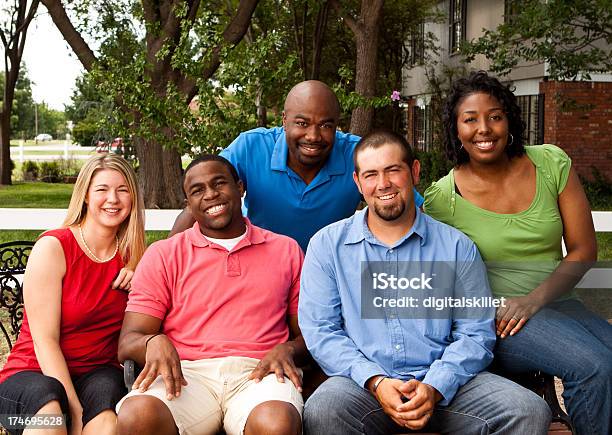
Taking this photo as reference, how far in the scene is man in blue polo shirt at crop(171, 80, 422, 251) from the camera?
4371 mm

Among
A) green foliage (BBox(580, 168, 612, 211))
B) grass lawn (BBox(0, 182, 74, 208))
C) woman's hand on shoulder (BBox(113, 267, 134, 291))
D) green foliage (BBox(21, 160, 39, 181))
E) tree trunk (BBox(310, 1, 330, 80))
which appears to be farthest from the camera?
green foliage (BBox(21, 160, 39, 181))

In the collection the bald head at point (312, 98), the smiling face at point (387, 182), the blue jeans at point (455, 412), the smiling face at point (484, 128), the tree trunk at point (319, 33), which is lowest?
the blue jeans at point (455, 412)

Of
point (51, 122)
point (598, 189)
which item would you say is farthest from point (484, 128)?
point (51, 122)

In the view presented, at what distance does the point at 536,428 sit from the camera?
320 cm

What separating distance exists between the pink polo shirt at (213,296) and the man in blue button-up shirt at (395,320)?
0.17 meters

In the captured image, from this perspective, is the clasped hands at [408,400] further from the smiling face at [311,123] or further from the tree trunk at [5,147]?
the tree trunk at [5,147]

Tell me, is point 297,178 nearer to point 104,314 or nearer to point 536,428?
point 104,314

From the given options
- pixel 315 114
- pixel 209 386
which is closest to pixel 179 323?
pixel 209 386

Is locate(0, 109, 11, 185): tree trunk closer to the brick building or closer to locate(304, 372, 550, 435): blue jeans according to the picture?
the brick building

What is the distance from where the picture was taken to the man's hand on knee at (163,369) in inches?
130

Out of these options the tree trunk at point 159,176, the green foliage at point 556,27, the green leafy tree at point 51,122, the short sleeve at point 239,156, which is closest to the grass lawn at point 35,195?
the tree trunk at point 159,176

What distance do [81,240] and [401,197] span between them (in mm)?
1398

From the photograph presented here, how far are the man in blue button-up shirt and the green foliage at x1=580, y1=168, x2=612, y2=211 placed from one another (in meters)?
13.3

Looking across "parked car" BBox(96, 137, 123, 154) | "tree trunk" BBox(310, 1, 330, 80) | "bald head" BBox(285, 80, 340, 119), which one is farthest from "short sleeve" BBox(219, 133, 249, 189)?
"tree trunk" BBox(310, 1, 330, 80)
